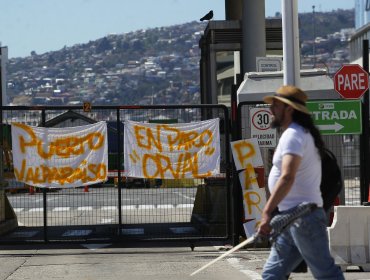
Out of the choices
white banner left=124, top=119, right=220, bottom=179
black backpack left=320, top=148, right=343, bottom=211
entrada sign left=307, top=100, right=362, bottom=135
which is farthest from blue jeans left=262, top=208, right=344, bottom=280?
white banner left=124, top=119, right=220, bottom=179

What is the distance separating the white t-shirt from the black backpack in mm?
394

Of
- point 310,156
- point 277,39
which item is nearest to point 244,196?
point 310,156

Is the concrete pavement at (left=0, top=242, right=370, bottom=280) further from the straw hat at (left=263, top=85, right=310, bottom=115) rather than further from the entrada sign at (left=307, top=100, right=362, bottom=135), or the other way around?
the straw hat at (left=263, top=85, right=310, bottom=115)

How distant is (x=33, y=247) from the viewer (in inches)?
622

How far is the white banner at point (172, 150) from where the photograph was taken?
50.0ft

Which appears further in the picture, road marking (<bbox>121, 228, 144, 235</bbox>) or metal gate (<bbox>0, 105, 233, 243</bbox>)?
road marking (<bbox>121, 228, 144, 235</bbox>)

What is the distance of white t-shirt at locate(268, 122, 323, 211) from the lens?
7246 mm

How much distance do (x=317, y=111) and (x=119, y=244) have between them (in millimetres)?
4136

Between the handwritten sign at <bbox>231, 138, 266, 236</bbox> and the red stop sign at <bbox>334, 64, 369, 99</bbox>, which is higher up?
the red stop sign at <bbox>334, 64, 369, 99</bbox>

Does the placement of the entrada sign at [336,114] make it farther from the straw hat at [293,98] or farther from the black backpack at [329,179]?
the straw hat at [293,98]

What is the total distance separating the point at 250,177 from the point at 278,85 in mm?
1819

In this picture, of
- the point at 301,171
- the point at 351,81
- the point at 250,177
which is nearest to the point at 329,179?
the point at 301,171

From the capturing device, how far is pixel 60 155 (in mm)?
15211

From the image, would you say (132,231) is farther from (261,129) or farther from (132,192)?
(261,129)
